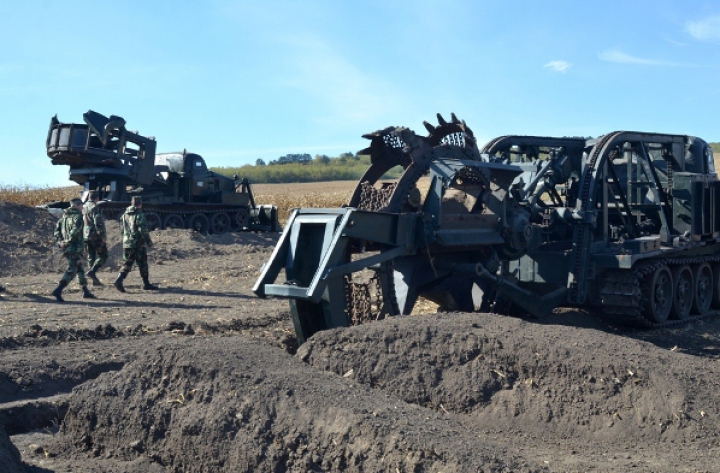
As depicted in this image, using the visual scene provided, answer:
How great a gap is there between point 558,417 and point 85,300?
9607mm

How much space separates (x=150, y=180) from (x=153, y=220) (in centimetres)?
132

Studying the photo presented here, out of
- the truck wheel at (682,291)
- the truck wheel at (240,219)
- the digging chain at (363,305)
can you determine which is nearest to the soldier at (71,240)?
the digging chain at (363,305)

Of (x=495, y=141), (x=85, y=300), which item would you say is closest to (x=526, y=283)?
(x=495, y=141)

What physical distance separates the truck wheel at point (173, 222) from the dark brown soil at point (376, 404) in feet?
59.4

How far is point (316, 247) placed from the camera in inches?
324

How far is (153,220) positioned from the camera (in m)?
26.6

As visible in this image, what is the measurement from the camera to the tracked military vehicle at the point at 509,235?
825cm

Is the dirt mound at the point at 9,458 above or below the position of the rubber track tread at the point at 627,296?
below

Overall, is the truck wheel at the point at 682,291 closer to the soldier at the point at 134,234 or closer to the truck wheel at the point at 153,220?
→ the soldier at the point at 134,234

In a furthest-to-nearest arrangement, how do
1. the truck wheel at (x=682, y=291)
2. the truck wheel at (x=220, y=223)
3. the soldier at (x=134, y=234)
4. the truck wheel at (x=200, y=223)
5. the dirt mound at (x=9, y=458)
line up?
the truck wheel at (x=220, y=223) < the truck wheel at (x=200, y=223) < the soldier at (x=134, y=234) < the truck wheel at (x=682, y=291) < the dirt mound at (x=9, y=458)

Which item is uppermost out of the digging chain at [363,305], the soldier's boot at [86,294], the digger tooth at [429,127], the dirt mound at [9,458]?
the digger tooth at [429,127]

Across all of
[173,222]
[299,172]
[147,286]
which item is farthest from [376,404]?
[299,172]

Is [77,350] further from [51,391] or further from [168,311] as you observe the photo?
[168,311]

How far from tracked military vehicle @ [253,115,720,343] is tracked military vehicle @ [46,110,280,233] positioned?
45.1 feet
